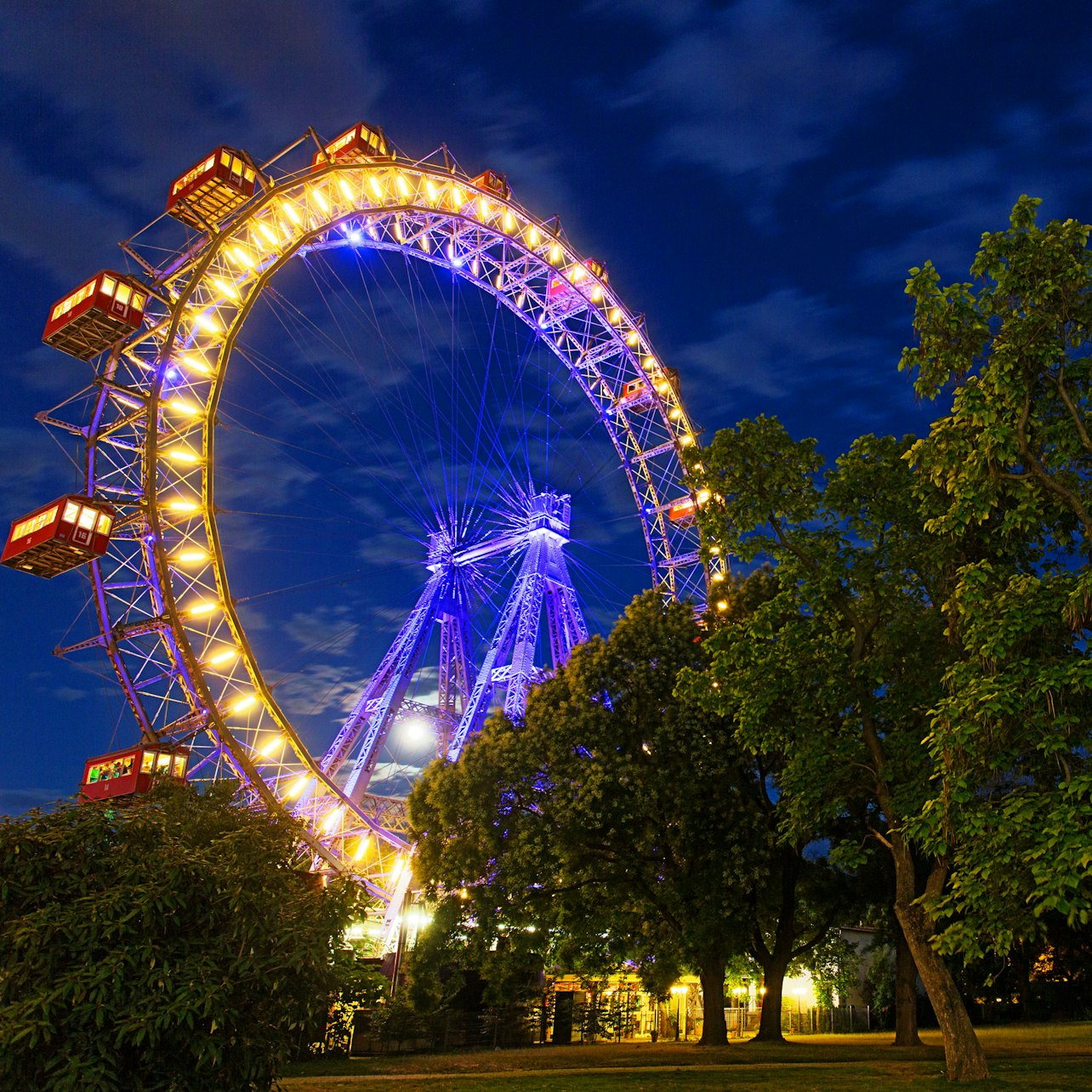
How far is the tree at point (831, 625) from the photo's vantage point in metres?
17.4

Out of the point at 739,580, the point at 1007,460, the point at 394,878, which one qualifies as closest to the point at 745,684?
the point at 1007,460

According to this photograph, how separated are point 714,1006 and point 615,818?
6750mm

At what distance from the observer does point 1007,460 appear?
44.9ft

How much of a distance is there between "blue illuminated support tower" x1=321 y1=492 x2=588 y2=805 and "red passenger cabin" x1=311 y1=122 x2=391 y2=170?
1505 cm

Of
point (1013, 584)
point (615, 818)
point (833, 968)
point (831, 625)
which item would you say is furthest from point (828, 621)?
point (833, 968)

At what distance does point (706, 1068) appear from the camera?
18.9 metres

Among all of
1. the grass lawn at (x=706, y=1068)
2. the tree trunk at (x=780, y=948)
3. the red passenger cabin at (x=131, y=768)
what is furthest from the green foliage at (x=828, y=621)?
the red passenger cabin at (x=131, y=768)

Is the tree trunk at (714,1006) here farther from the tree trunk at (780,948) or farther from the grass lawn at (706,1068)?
the tree trunk at (780,948)

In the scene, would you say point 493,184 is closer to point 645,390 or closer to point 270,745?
point 645,390

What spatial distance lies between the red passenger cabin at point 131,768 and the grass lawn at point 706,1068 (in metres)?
9.79

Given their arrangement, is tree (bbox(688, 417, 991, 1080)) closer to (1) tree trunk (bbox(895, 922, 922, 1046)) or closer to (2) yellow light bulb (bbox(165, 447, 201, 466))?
(1) tree trunk (bbox(895, 922, 922, 1046))

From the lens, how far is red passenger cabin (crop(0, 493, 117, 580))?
91.1ft

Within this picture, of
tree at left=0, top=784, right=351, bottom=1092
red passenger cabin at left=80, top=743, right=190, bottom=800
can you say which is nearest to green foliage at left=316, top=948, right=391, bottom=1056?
red passenger cabin at left=80, top=743, right=190, bottom=800

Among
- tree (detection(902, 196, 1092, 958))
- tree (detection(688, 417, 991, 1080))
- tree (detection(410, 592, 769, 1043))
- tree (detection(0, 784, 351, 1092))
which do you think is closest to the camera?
tree (detection(0, 784, 351, 1092))
